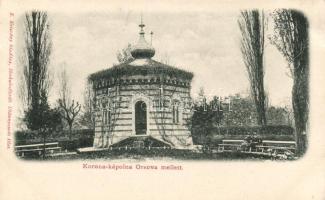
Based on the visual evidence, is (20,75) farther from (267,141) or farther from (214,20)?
(267,141)

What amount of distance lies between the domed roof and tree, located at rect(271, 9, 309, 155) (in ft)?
3.28

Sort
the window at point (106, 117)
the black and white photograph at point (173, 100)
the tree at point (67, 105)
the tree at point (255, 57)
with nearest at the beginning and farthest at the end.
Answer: the black and white photograph at point (173, 100), the tree at point (255, 57), the tree at point (67, 105), the window at point (106, 117)

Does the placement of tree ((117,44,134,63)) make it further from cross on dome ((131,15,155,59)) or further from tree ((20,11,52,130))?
tree ((20,11,52,130))

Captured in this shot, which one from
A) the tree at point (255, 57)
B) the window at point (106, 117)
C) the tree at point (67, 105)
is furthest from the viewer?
the window at point (106, 117)

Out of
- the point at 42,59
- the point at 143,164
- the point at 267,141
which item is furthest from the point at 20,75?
the point at 267,141

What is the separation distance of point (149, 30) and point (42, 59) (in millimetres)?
900

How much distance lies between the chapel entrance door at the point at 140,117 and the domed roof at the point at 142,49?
417mm

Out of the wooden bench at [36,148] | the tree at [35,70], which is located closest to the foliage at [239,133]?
the wooden bench at [36,148]

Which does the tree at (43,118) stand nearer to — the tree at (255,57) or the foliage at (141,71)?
the foliage at (141,71)

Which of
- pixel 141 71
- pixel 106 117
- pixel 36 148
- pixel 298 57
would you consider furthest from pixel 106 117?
pixel 298 57

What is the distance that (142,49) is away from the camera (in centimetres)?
357

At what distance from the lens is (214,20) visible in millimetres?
3475

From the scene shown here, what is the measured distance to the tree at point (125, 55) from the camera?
3656 mm

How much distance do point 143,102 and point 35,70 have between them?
0.91 meters
